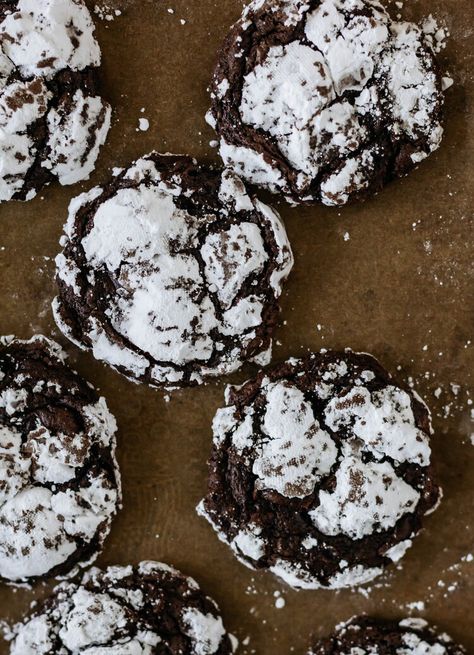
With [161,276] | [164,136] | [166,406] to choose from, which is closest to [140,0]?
[164,136]

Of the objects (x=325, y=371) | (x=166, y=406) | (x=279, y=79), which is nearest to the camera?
(x=279, y=79)

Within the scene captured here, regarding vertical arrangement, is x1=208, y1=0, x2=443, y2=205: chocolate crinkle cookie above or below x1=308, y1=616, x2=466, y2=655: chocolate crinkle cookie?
above

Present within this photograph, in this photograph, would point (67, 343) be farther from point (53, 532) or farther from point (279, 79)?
A: point (279, 79)

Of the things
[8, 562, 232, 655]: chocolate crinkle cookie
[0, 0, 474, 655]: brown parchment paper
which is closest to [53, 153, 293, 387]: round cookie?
[0, 0, 474, 655]: brown parchment paper

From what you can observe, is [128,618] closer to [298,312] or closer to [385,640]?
[385,640]

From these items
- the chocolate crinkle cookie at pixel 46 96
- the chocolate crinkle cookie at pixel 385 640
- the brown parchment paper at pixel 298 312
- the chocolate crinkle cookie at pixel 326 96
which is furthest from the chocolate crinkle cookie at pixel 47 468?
the chocolate crinkle cookie at pixel 326 96

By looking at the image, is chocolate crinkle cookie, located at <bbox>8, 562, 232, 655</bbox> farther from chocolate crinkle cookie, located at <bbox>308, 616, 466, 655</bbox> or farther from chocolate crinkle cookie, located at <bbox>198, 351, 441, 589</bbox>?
chocolate crinkle cookie, located at <bbox>308, 616, 466, 655</bbox>
